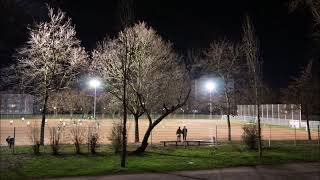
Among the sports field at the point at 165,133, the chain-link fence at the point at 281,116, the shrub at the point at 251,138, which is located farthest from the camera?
the chain-link fence at the point at 281,116

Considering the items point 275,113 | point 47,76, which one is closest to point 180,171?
point 47,76

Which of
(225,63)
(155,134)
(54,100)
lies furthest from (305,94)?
(54,100)

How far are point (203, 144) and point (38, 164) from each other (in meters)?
15.5

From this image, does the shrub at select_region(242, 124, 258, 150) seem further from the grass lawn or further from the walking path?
the walking path

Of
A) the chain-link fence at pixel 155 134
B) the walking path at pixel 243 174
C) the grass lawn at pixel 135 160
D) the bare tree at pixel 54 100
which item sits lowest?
the walking path at pixel 243 174

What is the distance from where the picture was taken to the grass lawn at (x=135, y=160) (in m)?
19.1

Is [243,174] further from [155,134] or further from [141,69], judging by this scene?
[155,134]

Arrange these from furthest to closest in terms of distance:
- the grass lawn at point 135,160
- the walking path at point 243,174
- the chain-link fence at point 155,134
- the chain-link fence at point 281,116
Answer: the chain-link fence at point 281,116 < the chain-link fence at point 155,134 < the grass lawn at point 135,160 < the walking path at point 243,174

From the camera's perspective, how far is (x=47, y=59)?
3183 centimetres

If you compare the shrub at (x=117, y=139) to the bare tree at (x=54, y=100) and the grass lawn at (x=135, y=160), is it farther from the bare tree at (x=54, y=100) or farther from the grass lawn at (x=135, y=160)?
the bare tree at (x=54, y=100)

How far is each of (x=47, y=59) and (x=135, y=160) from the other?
12.7 meters

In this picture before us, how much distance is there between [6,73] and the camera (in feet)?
112

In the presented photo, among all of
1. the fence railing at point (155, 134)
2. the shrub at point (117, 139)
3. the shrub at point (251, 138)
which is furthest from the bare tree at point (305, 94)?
the shrub at point (117, 139)

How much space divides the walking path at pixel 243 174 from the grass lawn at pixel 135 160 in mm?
1061
